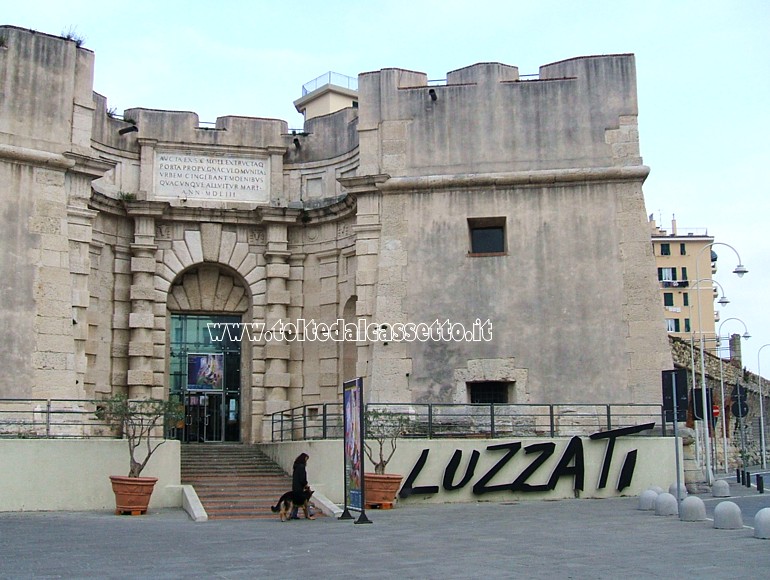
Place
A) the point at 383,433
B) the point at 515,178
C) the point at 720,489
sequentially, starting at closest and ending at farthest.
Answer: the point at 383,433 → the point at 720,489 → the point at 515,178

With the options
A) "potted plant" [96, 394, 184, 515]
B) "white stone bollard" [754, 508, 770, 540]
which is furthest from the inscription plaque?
"white stone bollard" [754, 508, 770, 540]

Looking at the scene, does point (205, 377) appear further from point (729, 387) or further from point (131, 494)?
point (729, 387)

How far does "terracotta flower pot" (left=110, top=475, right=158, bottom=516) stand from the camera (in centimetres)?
1595

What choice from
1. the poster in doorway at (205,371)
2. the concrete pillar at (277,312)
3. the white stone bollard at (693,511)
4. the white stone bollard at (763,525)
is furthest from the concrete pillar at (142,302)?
the white stone bollard at (763,525)

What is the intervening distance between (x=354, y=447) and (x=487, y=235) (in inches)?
328

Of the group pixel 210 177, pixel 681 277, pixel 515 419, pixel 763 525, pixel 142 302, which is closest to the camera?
pixel 763 525

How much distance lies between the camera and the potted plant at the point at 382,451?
16.7 meters

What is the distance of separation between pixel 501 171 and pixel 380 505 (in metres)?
8.11

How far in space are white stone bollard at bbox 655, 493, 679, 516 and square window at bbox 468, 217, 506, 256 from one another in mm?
7705

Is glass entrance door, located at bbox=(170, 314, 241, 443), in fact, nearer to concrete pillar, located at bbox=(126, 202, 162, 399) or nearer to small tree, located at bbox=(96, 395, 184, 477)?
concrete pillar, located at bbox=(126, 202, 162, 399)

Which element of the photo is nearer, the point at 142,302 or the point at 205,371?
the point at 142,302

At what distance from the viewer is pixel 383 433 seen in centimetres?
1748

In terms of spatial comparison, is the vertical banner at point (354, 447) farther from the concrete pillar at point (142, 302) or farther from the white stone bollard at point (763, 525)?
the concrete pillar at point (142, 302)

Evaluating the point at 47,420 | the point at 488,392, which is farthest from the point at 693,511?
the point at 47,420
